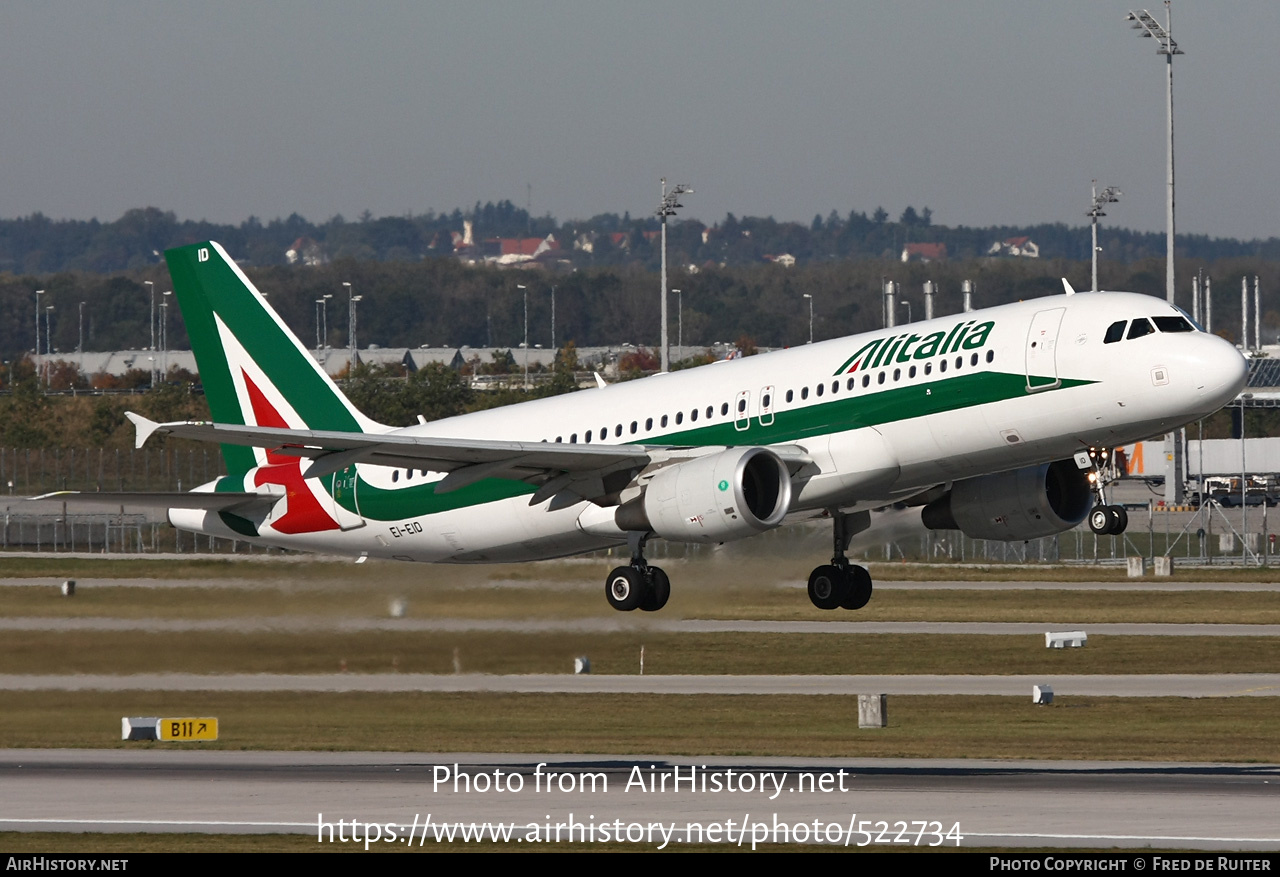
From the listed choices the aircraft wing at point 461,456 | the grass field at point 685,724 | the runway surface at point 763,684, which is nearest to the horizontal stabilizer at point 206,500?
the aircraft wing at point 461,456

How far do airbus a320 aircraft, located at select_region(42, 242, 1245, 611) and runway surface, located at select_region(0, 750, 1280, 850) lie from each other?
16.9ft

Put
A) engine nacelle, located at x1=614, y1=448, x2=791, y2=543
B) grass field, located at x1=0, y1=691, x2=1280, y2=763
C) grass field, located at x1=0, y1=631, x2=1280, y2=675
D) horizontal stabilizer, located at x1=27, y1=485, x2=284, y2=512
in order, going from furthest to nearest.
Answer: grass field, located at x1=0, y1=691, x2=1280, y2=763 → grass field, located at x1=0, y1=631, x2=1280, y2=675 → horizontal stabilizer, located at x1=27, y1=485, x2=284, y2=512 → engine nacelle, located at x1=614, y1=448, x2=791, y2=543

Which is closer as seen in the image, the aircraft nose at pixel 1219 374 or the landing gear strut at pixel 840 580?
the aircraft nose at pixel 1219 374

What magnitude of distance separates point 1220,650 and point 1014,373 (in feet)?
124

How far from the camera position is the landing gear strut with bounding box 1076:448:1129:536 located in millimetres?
40094

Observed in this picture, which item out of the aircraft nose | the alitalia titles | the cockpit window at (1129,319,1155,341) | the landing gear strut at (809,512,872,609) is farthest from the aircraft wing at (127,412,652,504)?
the aircraft nose

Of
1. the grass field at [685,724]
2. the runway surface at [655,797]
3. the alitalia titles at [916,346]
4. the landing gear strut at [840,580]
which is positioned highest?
the alitalia titles at [916,346]

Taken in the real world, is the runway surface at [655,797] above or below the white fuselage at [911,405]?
below

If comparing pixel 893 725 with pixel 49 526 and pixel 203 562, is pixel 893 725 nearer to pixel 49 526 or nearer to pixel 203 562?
pixel 203 562

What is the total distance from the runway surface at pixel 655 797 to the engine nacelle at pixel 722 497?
248 inches

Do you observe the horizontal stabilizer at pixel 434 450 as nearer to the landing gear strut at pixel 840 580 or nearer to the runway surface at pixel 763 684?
the landing gear strut at pixel 840 580

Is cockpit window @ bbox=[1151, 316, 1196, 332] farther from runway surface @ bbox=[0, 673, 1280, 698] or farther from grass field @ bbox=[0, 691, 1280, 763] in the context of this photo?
runway surface @ bbox=[0, 673, 1280, 698]

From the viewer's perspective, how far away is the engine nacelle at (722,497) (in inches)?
1565
